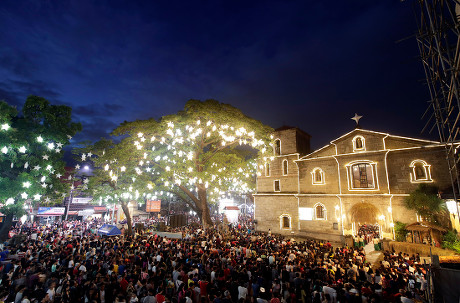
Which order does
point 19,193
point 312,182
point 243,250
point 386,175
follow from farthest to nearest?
1. point 312,182
2. point 386,175
3. point 19,193
4. point 243,250

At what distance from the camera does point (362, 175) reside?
22.9 meters

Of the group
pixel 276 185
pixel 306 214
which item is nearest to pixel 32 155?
pixel 276 185

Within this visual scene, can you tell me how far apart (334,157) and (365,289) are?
17897 millimetres

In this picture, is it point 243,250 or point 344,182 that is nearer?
point 243,250

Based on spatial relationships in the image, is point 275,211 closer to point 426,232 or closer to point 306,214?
point 306,214

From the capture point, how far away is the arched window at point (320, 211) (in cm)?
2402

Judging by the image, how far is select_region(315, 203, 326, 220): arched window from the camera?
78.8ft

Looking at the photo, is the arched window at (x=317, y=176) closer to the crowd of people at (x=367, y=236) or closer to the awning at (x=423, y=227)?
the crowd of people at (x=367, y=236)

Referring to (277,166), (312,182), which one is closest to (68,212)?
(277,166)

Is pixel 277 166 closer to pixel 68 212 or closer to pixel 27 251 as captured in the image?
pixel 27 251

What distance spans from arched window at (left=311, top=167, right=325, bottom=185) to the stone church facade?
11 centimetres

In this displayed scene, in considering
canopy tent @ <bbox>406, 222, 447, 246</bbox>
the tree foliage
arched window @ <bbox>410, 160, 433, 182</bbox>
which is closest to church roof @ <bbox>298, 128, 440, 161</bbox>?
arched window @ <bbox>410, 160, 433, 182</bbox>

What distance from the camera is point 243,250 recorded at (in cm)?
1480

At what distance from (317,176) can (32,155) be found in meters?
27.1
